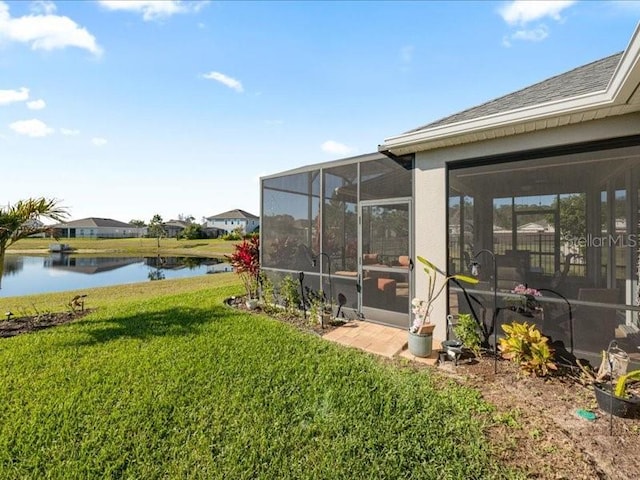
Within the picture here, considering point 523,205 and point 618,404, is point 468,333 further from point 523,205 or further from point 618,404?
point 523,205

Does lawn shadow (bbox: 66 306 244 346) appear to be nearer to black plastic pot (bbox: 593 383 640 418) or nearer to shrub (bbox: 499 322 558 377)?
shrub (bbox: 499 322 558 377)

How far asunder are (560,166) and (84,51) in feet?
31.5

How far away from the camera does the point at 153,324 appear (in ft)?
19.7

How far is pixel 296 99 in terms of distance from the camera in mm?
9461

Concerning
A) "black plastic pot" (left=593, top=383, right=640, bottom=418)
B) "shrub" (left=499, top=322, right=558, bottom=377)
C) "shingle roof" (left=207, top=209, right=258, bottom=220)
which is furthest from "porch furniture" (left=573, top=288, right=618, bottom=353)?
"shingle roof" (left=207, top=209, right=258, bottom=220)

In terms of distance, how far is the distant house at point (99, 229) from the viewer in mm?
70312

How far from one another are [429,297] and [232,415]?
3.19 metres

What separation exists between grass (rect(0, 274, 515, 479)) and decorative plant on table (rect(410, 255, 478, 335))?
753 mm

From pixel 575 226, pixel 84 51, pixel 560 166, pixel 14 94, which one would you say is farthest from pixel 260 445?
pixel 14 94

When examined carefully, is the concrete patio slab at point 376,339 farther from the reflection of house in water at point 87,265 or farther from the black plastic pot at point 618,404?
the reflection of house in water at point 87,265

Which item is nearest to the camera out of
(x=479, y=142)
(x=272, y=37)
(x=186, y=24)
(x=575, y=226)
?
(x=575, y=226)

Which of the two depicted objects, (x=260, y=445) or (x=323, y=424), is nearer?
(x=260, y=445)

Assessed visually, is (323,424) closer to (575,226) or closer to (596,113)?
(575,226)

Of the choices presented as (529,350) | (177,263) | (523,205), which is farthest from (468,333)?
(177,263)
